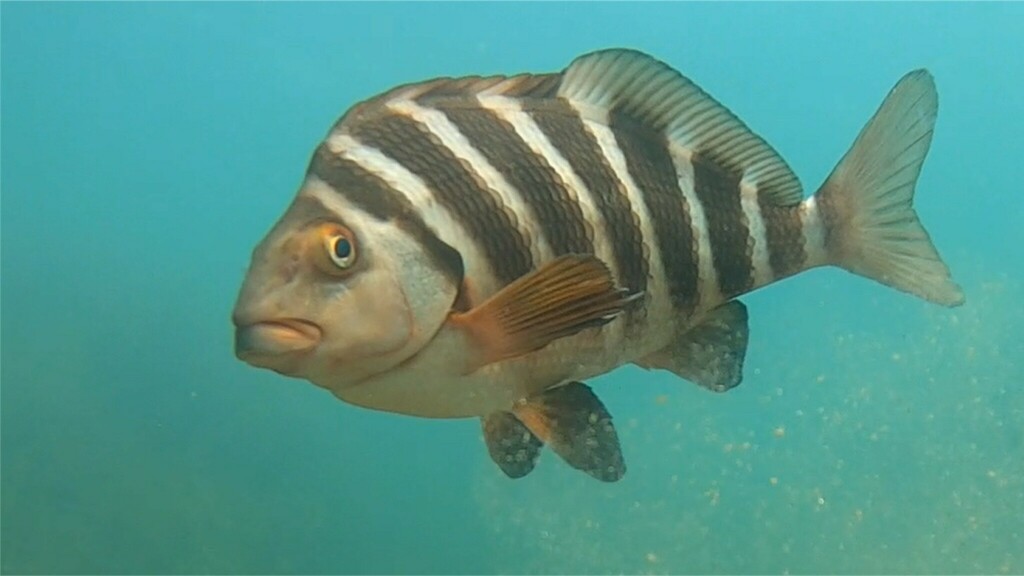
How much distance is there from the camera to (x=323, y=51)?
6.00m

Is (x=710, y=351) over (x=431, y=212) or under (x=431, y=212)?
under

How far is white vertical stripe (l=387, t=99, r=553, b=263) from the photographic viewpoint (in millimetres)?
1380

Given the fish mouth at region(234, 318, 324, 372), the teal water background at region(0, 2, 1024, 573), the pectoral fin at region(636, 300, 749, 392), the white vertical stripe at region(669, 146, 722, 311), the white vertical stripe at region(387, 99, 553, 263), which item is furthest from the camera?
the teal water background at region(0, 2, 1024, 573)

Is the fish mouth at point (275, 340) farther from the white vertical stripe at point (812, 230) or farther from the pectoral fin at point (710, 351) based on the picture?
the white vertical stripe at point (812, 230)

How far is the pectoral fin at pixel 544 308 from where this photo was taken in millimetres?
1273

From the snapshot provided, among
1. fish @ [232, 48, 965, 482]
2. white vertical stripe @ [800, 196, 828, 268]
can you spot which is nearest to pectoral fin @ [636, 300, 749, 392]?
fish @ [232, 48, 965, 482]

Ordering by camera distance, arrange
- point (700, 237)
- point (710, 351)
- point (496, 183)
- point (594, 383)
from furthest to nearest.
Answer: point (594, 383), point (710, 351), point (700, 237), point (496, 183)

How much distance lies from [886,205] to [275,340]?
96 centimetres

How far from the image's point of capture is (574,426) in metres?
1.47

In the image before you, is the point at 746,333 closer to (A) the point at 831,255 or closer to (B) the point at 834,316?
(A) the point at 831,255

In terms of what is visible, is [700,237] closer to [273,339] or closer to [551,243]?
[551,243]

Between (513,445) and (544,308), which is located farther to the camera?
(513,445)

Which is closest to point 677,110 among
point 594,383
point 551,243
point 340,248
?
point 551,243

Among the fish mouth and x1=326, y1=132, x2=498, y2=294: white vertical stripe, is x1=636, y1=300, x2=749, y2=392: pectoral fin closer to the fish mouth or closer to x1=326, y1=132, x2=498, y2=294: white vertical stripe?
x1=326, y1=132, x2=498, y2=294: white vertical stripe
